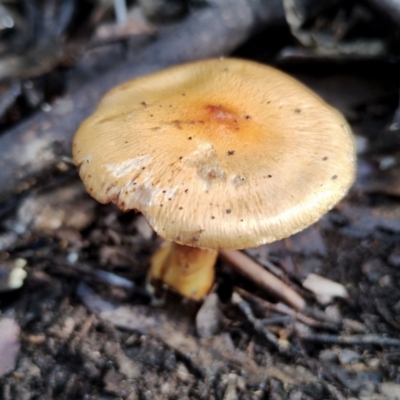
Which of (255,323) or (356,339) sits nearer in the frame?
(356,339)

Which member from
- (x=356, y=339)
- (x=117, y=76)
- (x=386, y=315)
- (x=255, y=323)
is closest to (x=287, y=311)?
(x=255, y=323)

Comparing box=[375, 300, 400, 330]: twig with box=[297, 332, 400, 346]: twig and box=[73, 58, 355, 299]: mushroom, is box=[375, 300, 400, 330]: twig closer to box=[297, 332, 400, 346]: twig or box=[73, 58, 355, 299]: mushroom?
box=[297, 332, 400, 346]: twig

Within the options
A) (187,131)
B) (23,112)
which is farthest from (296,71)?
(23,112)

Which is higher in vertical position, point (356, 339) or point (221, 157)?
point (221, 157)

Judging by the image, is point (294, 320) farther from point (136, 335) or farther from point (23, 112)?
point (23, 112)

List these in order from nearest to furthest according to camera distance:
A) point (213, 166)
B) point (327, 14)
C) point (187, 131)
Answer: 1. point (213, 166)
2. point (187, 131)
3. point (327, 14)

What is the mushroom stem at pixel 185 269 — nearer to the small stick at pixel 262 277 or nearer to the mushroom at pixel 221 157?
the small stick at pixel 262 277

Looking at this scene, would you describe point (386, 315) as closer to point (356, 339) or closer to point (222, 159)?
point (356, 339)

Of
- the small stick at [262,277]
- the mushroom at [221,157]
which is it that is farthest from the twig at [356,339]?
the mushroom at [221,157]
